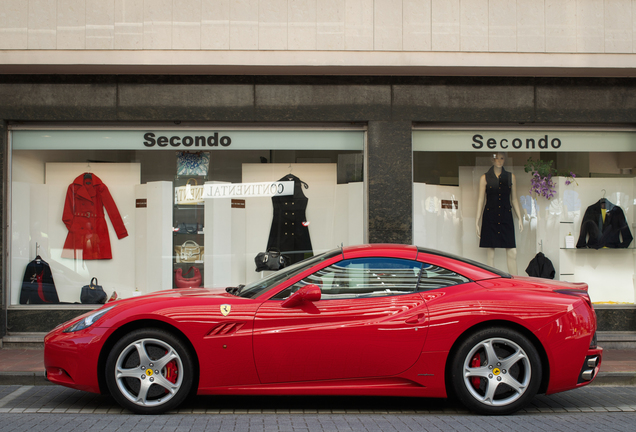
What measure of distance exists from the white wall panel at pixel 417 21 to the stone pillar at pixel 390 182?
1217 millimetres

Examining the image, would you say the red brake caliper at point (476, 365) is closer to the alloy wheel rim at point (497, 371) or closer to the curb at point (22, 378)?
the alloy wheel rim at point (497, 371)

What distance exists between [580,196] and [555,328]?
5.06 meters

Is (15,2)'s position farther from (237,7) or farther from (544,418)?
(544,418)

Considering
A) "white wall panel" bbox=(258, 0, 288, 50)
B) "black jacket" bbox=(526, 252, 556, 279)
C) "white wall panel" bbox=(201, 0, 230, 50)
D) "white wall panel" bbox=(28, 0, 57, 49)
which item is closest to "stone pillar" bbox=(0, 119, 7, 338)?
"white wall panel" bbox=(28, 0, 57, 49)

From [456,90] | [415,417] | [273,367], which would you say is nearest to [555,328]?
[415,417]

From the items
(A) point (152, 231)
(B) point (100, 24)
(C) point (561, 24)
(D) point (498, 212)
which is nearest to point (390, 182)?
(D) point (498, 212)

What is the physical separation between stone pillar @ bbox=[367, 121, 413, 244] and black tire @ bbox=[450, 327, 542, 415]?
12.1ft

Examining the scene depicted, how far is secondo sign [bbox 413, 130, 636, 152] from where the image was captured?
8.40 m

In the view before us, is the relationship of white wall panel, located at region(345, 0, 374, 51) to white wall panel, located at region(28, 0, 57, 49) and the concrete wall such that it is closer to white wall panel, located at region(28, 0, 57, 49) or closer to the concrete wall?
the concrete wall

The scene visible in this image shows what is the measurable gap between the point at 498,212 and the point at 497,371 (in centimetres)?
470

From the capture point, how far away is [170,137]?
828cm

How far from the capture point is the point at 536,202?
28.9ft

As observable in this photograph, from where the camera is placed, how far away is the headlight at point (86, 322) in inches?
177

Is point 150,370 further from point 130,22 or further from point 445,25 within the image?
point 445,25
